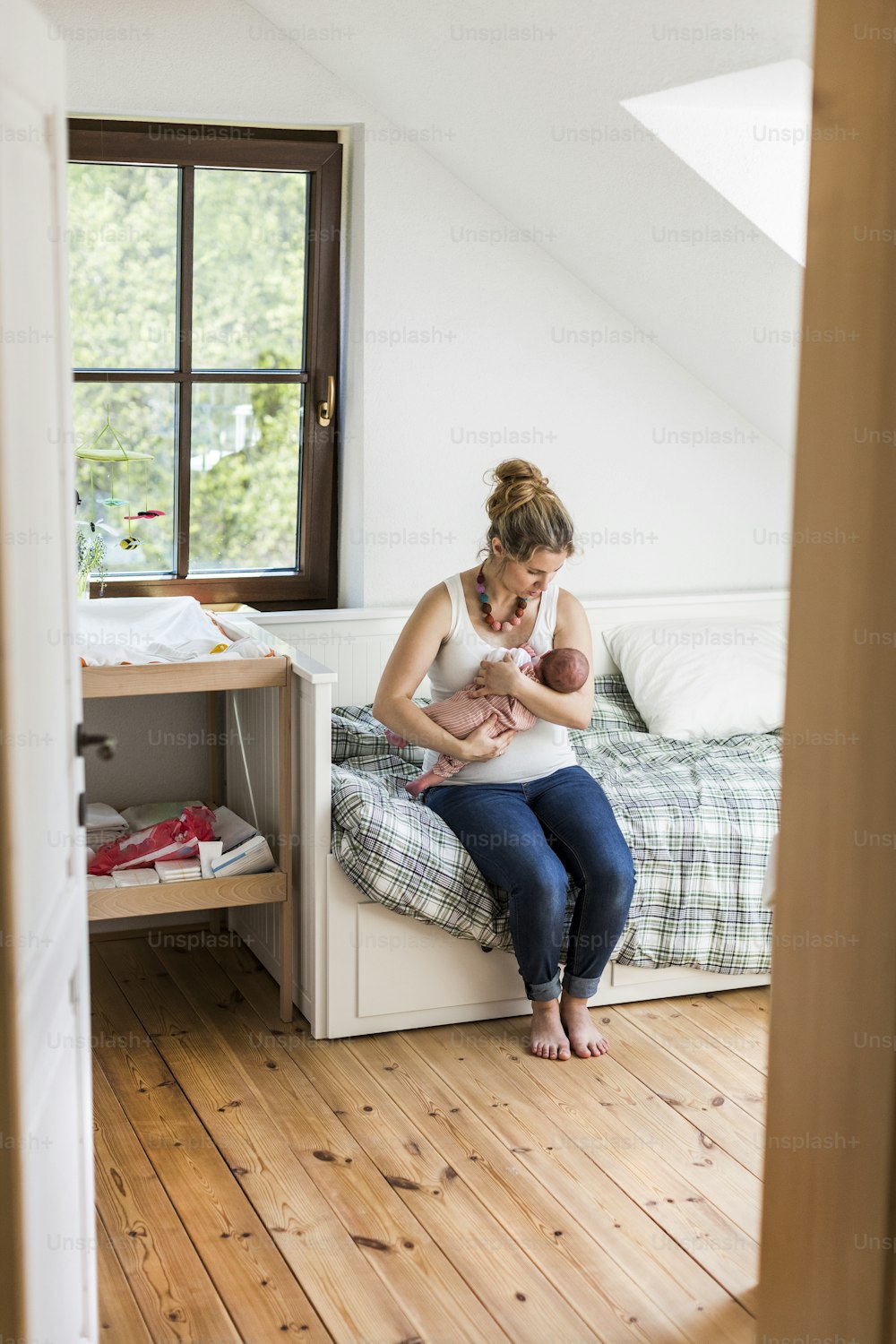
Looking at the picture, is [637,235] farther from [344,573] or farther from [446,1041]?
[446,1041]

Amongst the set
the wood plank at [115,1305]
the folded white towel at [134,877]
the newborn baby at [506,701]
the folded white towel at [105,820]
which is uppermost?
the newborn baby at [506,701]

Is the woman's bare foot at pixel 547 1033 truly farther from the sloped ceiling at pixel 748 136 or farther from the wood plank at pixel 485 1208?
the sloped ceiling at pixel 748 136

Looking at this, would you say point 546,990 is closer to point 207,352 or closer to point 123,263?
point 207,352

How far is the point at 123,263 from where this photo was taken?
337 cm

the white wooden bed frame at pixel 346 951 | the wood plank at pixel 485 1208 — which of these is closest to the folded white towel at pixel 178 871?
the white wooden bed frame at pixel 346 951

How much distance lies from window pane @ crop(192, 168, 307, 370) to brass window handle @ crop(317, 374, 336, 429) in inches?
5.4

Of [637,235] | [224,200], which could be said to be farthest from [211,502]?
[637,235]

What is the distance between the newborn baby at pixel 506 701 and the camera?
2822 mm

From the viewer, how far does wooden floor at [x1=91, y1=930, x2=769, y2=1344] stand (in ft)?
6.38

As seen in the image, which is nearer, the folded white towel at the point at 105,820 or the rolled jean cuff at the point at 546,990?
the rolled jean cuff at the point at 546,990

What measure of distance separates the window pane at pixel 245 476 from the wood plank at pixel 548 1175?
1.27m

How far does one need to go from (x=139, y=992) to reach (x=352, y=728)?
2.57 ft

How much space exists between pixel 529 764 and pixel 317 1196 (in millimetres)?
1050

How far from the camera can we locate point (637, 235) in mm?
3293
